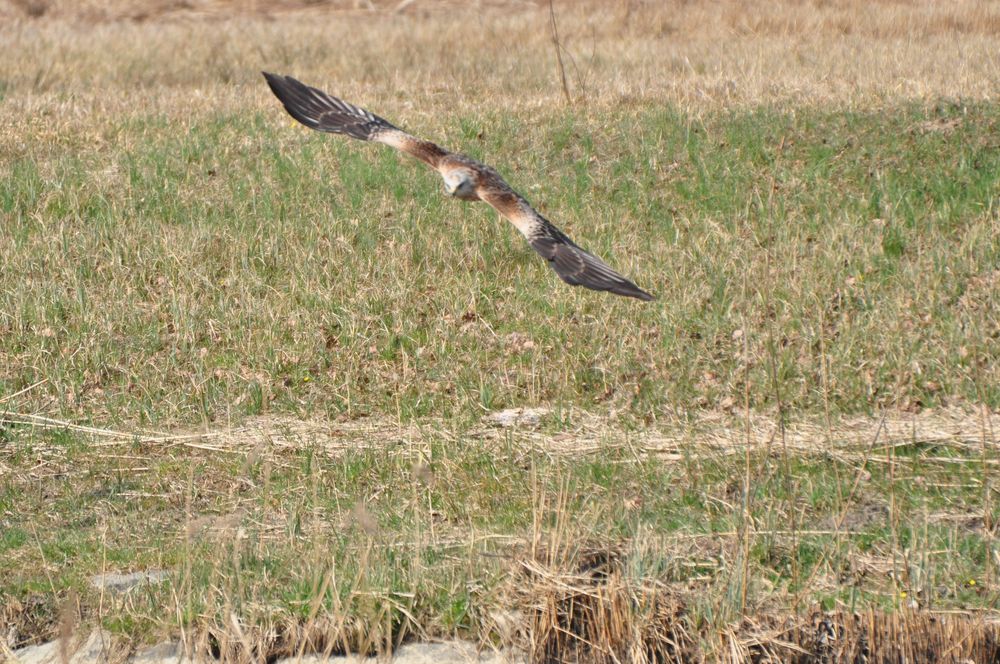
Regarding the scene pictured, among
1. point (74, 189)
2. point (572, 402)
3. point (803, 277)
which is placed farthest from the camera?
point (74, 189)

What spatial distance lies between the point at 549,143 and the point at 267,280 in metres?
3.90

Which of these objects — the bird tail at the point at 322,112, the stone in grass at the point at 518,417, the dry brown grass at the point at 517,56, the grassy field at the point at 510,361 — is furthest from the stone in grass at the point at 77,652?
the dry brown grass at the point at 517,56

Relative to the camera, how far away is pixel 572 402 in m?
8.30

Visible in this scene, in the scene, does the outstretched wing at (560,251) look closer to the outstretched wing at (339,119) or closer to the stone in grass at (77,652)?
the outstretched wing at (339,119)

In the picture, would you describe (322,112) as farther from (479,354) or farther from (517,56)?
(517,56)

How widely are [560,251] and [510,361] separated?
2975 millimetres

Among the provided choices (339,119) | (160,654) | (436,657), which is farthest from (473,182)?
(160,654)

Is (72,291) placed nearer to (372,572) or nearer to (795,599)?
(372,572)

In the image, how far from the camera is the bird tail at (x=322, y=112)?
769 centimetres

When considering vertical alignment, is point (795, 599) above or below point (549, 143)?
below

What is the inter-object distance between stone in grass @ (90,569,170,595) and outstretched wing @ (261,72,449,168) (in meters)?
2.57

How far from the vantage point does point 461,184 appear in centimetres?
692

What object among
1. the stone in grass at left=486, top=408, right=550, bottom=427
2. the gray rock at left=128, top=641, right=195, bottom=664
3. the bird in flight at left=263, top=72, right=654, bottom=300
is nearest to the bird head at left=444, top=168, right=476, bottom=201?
the bird in flight at left=263, top=72, right=654, bottom=300

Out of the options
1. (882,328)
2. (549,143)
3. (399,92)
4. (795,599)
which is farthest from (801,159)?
(795,599)
